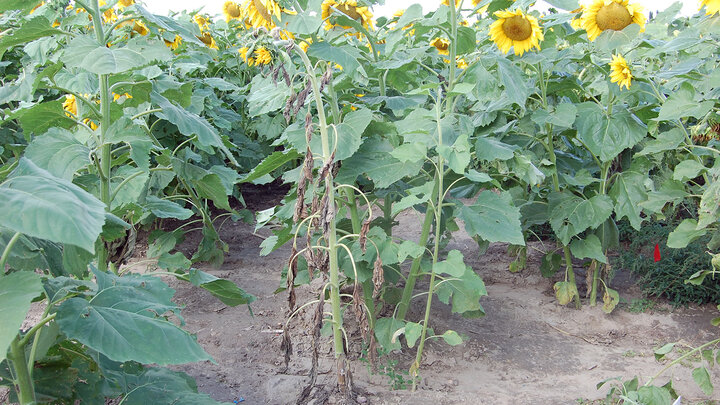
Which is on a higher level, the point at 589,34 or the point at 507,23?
the point at 507,23

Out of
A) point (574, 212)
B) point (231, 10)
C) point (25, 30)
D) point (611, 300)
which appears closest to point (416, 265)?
point (574, 212)

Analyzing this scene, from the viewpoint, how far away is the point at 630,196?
3.20m

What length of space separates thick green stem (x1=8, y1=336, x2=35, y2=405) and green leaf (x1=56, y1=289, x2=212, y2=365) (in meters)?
0.22

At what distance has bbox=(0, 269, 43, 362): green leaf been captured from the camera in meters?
1.21

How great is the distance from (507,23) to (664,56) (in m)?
2.12

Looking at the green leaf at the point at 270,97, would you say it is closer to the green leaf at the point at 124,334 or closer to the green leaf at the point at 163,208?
the green leaf at the point at 163,208

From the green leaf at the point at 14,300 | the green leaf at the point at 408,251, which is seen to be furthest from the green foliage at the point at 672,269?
the green leaf at the point at 14,300

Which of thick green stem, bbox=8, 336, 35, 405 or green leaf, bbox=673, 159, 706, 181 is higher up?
thick green stem, bbox=8, 336, 35, 405

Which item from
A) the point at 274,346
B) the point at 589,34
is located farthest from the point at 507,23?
the point at 274,346

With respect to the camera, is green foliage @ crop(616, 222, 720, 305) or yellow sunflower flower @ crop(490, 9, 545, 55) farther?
Result: green foliage @ crop(616, 222, 720, 305)

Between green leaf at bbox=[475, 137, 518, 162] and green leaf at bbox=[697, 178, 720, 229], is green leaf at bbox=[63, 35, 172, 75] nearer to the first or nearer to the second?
green leaf at bbox=[475, 137, 518, 162]

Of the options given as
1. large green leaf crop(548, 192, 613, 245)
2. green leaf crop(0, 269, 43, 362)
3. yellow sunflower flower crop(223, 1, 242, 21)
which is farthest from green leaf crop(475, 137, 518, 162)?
yellow sunflower flower crop(223, 1, 242, 21)

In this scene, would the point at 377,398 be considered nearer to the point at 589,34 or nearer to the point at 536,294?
the point at 536,294

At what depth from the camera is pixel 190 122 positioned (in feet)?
8.62
